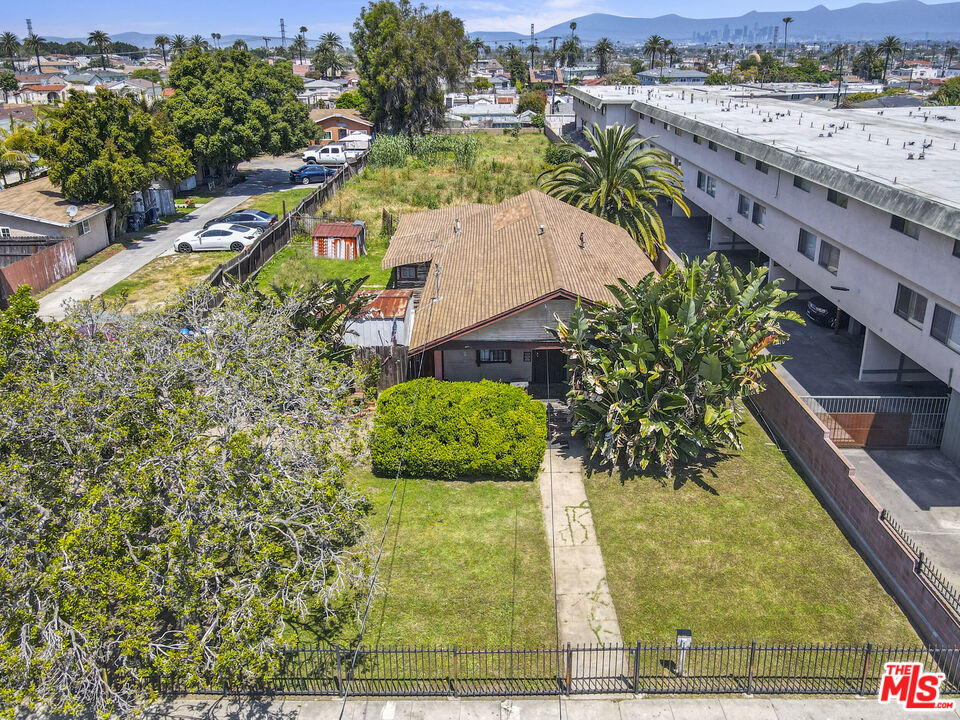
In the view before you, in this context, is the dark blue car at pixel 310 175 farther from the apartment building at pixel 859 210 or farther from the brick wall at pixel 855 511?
the brick wall at pixel 855 511

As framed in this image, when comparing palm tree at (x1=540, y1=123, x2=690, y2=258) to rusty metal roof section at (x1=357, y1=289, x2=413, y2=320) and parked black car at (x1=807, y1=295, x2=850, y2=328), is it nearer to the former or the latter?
parked black car at (x1=807, y1=295, x2=850, y2=328)

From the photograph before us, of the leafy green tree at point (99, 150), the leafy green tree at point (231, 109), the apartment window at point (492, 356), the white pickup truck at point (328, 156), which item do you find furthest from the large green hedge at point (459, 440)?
the white pickup truck at point (328, 156)

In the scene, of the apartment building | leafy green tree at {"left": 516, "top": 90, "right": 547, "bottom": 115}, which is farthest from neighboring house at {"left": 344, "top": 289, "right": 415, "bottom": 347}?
leafy green tree at {"left": 516, "top": 90, "right": 547, "bottom": 115}

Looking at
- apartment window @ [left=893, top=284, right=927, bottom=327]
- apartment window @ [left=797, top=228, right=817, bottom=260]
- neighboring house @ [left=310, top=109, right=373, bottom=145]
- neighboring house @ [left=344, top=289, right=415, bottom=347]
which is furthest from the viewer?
neighboring house @ [left=310, top=109, right=373, bottom=145]

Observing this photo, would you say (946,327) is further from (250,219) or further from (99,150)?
(99,150)

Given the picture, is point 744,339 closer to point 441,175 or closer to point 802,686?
point 802,686

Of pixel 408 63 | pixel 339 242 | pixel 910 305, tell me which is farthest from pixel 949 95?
pixel 910 305

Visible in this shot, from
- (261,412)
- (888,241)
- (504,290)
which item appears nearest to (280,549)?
(261,412)
